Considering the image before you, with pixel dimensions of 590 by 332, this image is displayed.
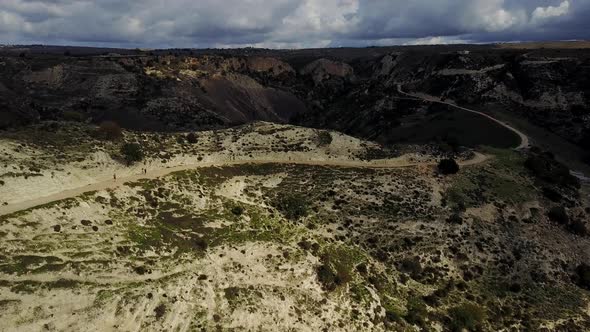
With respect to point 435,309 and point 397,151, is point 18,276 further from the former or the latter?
point 397,151

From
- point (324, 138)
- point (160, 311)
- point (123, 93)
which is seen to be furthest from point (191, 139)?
point (123, 93)

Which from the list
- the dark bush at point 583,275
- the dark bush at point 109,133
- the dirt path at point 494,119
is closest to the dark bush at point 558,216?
the dark bush at point 583,275

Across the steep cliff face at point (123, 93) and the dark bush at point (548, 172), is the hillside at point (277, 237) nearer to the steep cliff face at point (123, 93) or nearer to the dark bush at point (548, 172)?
the dark bush at point (548, 172)

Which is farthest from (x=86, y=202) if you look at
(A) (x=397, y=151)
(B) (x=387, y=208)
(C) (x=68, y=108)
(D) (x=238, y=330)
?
(C) (x=68, y=108)

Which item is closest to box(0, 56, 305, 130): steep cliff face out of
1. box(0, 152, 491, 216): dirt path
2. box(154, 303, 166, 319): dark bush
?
box(0, 152, 491, 216): dirt path

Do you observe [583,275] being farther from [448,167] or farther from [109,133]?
[109,133]

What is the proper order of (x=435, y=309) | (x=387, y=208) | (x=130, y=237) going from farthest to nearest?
(x=387, y=208) → (x=435, y=309) → (x=130, y=237)
